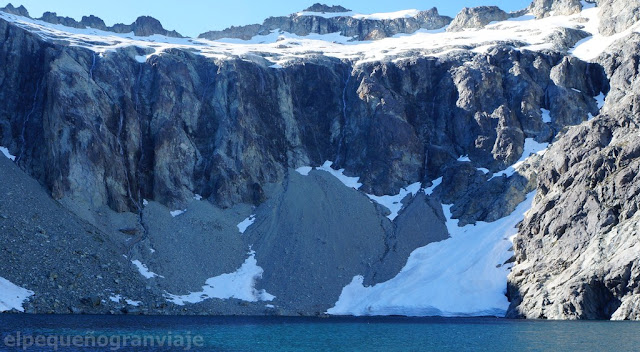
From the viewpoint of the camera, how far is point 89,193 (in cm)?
8569

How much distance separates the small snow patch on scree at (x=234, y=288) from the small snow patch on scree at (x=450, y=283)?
9.42m

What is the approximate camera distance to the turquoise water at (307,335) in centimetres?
4019

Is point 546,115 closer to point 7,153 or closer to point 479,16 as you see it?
point 479,16

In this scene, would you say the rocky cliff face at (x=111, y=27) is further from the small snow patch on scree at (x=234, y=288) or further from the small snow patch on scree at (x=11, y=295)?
the small snow patch on scree at (x=11, y=295)

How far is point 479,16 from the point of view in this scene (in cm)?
14662

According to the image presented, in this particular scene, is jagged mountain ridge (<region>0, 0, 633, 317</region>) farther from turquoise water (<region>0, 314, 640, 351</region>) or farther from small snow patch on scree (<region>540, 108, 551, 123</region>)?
turquoise water (<region>0, 314, 640, 351</region>)

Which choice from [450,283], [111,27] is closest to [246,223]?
[450,283]

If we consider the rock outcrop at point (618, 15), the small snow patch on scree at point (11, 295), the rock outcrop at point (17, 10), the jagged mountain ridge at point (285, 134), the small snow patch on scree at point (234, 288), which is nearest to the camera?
the small snow patch on scree at point (11, 295)

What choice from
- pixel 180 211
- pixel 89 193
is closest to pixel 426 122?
pixel 180 211

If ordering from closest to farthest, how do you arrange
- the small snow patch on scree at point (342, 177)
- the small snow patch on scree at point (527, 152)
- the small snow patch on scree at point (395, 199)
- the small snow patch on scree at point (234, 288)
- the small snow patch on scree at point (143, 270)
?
the small snow patch on scree at point (143, 270)
the small snow patch on scree at point (234, 288)
the small snow patch on scree at point (395, 199)
the small snow patch on scree at point (527, 152)
the small snow patch on scree at point (342, 177)

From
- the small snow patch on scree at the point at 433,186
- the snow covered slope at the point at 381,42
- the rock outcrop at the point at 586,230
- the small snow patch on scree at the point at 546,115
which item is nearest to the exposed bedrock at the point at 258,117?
the small snow patch on scree at the point at 546,115

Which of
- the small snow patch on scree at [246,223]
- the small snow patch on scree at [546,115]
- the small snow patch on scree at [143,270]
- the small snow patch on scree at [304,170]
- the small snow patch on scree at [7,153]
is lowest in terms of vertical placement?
the small snow patch on scree at [143,270]

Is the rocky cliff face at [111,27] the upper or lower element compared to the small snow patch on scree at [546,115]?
upper

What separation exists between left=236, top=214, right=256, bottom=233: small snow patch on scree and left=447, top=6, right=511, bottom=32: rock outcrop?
7845 centimetres
